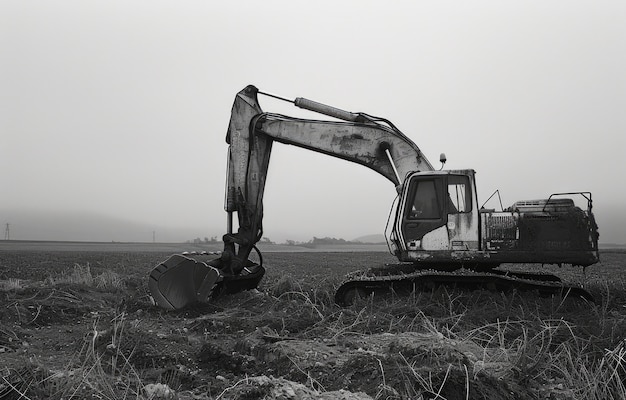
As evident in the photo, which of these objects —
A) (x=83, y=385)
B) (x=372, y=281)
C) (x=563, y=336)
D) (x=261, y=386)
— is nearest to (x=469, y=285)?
(x=372, y=281)

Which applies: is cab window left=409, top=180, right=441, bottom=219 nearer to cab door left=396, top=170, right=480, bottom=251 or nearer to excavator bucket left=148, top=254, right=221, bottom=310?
cab door left=396, top=170, right=480, bottom=251

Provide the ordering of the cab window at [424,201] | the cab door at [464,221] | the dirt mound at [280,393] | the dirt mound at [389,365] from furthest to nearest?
the cab window at [424,201], the cab door at [464,221], the dirt mound at [389,365], the dirt mound at [280,393]

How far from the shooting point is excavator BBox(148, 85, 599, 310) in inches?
341

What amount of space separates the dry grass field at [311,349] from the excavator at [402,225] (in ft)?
1.17

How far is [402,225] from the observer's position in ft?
29.9

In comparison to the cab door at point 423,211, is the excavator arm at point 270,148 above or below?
above

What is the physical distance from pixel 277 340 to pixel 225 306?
3210mm

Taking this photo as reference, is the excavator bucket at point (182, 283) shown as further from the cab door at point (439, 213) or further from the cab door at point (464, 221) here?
the cab door at point (464, 221)

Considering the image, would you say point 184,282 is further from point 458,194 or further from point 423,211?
point 458,194

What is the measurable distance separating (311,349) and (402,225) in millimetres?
3940

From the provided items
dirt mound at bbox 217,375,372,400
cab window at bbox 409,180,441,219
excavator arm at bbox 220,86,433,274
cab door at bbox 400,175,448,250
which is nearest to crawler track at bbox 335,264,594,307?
cab door at bbox 400,175,448,250

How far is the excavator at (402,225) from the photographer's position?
867cm

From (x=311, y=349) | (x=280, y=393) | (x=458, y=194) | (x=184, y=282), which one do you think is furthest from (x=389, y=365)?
(x=184, y=282)

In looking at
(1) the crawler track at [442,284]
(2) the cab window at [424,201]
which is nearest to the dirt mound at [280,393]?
(1) the crawler track at [442,284]
